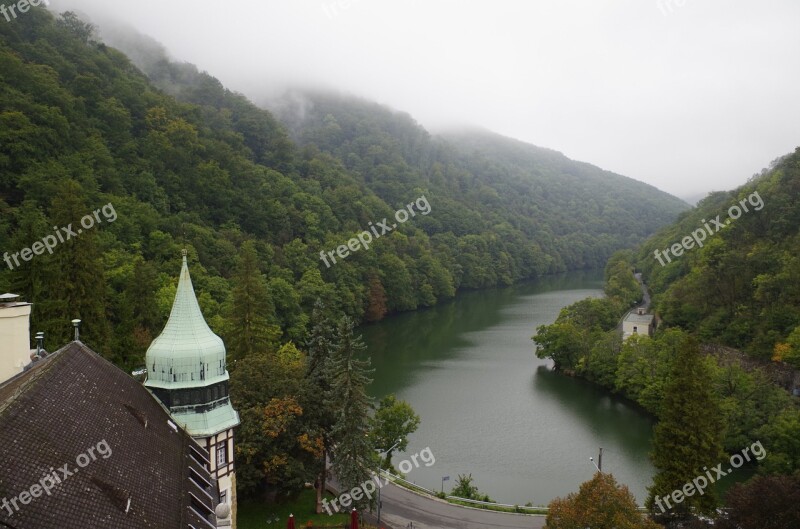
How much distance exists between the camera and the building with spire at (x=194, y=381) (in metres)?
19.6

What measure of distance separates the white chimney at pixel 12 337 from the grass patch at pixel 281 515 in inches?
467

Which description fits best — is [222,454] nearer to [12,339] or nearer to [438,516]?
[12,339]

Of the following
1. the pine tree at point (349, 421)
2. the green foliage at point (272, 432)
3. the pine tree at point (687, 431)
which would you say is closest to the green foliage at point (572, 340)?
the pine tree at point (687, 431)

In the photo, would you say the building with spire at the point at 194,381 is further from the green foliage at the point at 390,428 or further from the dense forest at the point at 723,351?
the dense forest at the point at 723,351

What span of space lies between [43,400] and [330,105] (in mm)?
167379

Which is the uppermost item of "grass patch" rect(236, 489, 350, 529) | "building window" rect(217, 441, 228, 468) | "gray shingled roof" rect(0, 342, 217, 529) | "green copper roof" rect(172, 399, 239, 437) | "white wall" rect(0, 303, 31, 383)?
"white wall" rect(0, 303, 31, 383)

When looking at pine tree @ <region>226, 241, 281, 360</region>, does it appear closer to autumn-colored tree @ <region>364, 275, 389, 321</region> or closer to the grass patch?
the grass patch

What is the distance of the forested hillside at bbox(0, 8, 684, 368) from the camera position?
3469 centimetres

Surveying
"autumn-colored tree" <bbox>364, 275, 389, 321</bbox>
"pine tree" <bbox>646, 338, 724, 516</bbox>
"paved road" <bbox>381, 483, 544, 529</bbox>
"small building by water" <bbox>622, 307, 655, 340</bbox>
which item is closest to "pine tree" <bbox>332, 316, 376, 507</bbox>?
"paved road" <bbox>381, 483, 544, 529</bbox>

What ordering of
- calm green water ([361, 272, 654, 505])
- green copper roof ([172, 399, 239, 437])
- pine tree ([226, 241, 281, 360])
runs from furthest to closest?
1. pine tree ([226, 241, 281, 360])
2. calm green water ([361, 272, 654, 505])
3. green copper roof ([172, 399, 239, 437])

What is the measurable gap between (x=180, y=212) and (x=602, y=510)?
5288cm

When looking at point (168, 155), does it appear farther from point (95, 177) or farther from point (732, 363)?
point (732, 363)

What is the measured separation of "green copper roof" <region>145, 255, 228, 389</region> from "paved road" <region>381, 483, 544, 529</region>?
1227 cm

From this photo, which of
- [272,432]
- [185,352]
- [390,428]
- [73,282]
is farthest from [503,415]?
[73,282]
